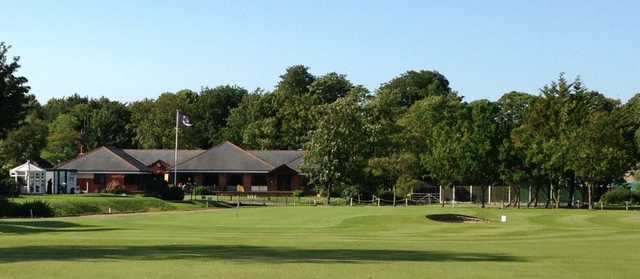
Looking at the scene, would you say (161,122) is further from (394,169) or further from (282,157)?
(394,169)

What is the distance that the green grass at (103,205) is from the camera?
60.1m

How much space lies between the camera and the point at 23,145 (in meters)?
124

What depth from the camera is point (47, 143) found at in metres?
144

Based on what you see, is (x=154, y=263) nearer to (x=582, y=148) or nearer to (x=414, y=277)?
(x=414, y=277)

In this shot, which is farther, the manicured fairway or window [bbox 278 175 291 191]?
window [bbox 278 175 291 191]

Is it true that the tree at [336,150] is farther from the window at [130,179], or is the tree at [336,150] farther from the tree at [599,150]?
the window at [130,179]

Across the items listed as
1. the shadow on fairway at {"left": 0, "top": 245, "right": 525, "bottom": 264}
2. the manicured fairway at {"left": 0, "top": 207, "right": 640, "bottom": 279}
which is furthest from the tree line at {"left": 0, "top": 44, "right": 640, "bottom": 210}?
the shadow on fairway at {"left": 0, "top": 245, "right": 525, "bottom": 264}

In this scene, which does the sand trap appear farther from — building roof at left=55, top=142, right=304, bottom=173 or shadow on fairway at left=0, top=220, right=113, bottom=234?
building roof at left=55, top=142, right=304, bottom=173

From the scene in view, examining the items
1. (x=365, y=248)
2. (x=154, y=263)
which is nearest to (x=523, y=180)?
(x=365, y=248)

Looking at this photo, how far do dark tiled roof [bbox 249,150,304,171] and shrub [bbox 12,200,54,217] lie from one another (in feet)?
189

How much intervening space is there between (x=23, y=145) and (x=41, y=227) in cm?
8590

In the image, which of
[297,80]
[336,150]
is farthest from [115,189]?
[297,80]

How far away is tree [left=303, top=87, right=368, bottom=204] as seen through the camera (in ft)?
299

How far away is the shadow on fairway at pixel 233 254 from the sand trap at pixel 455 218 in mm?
26004
